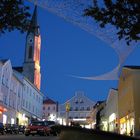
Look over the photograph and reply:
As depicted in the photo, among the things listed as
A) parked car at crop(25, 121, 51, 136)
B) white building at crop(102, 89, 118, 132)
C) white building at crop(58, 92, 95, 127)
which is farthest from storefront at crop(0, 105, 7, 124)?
white building at crop(58, 92, 95, 127)

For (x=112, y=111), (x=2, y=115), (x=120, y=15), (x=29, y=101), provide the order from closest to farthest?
(x=120, y=15)
(x=2, y=115)
(x=112, y=111)
(x=29, y=101)

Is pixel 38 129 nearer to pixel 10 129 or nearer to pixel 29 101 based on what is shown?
pixel 10 129

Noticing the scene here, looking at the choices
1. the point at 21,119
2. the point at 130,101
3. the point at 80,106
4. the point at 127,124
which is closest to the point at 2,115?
the point at 21,119

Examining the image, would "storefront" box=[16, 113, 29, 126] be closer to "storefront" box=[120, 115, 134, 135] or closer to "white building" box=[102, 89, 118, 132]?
"white building" box=[102, 89, 118, 132]

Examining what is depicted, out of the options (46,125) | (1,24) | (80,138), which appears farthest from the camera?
(46,125)

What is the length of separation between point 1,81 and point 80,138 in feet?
178

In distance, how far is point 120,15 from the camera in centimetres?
1254

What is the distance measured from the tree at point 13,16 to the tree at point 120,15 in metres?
2.35

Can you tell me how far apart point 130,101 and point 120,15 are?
3923cm

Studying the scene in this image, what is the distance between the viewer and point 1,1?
42.1ft

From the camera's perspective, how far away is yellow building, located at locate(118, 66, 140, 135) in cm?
4675

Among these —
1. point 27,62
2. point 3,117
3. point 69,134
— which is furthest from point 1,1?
point 27,62

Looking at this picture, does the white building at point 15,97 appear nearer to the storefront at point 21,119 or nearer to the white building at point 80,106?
the storefront at point 21,119

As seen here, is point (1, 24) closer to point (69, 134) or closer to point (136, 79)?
point (69, 134)
